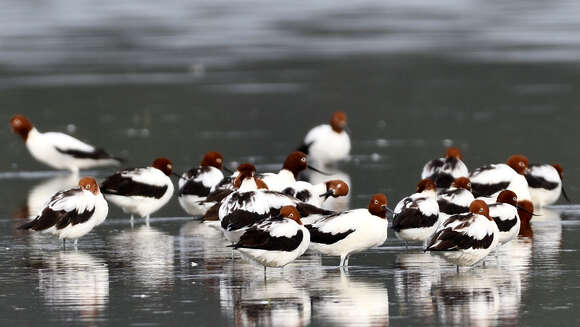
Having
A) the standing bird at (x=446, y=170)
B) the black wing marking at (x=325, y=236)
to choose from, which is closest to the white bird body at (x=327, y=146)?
the standing bird at (x=446, y=170)

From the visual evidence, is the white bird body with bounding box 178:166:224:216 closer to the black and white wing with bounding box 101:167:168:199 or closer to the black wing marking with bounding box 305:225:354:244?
the black and white wing with bounding box 101:167:168:199

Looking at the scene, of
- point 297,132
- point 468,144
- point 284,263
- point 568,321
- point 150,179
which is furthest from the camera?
point 297,132

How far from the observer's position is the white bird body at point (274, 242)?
35.8ft

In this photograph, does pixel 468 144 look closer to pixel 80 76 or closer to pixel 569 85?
pixel 569 85

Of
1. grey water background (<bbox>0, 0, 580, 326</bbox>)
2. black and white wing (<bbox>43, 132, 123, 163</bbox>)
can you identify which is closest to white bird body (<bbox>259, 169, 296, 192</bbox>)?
grey water background (<bbox>0, 0, 580, 326</bbox>)

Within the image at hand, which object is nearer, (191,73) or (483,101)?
(483,101)

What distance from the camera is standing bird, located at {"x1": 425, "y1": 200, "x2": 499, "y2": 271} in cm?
1110

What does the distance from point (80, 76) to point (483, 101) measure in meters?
9.90

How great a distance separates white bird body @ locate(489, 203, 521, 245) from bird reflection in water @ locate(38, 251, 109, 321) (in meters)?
3.57

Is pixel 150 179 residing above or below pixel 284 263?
above

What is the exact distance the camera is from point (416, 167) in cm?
1864

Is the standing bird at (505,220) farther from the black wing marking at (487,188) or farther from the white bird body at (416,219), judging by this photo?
the black wing marking at (487,188)

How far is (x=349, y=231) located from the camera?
11.5 metres

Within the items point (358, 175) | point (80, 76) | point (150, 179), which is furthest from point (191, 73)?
point (150, 179)
